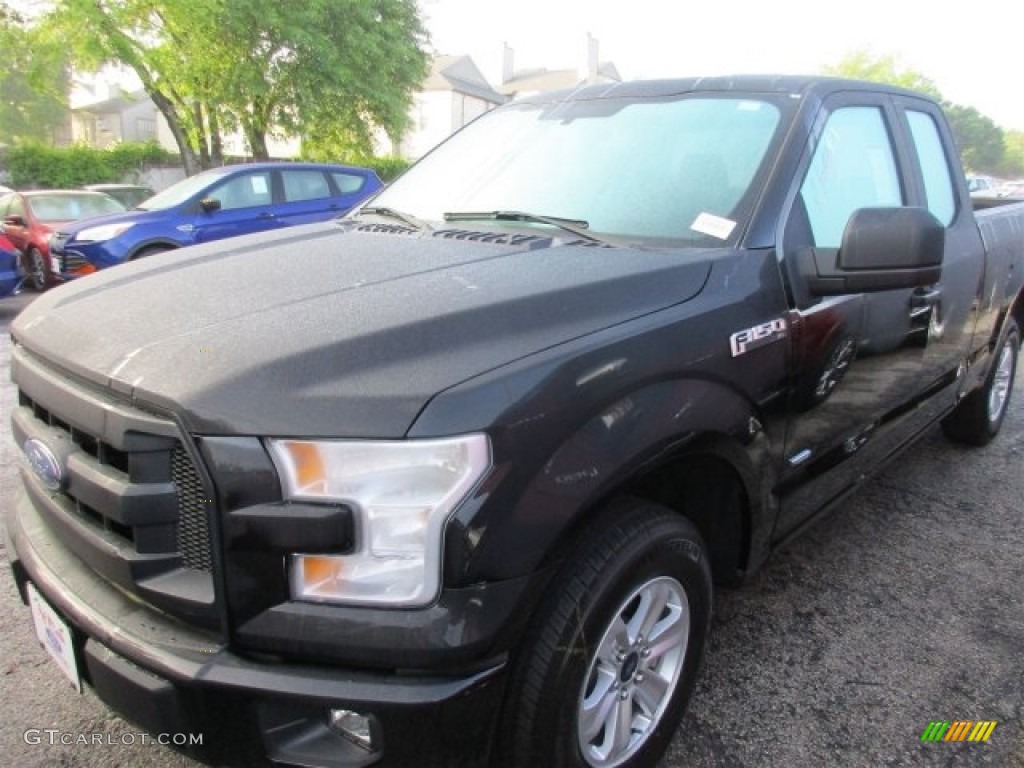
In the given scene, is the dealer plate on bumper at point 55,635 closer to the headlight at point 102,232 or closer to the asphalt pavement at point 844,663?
the asphalt pavement at point 844,663

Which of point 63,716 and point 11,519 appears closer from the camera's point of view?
point 11,519

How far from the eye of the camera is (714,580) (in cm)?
241

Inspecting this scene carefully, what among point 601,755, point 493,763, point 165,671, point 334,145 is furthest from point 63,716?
point 334,145

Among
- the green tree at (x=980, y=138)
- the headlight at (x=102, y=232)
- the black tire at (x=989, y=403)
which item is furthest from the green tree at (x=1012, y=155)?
the headlight at (x=102, y=232)

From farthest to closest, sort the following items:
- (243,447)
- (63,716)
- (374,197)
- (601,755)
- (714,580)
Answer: (374,197) < (714,580) < (63,716) < (601,755) < (243,447)

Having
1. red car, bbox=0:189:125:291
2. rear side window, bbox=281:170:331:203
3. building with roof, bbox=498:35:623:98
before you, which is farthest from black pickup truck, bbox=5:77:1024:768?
building with roof, bbox=498:35:623:98

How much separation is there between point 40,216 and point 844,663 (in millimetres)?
11989

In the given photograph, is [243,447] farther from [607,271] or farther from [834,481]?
[834,481]

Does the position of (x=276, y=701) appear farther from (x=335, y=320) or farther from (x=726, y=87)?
(x=726, y=87)

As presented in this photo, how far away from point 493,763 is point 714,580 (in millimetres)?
1045

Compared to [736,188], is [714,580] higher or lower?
lower

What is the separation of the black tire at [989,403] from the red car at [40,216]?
32.7ft

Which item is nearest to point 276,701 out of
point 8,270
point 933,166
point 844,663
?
point 844,663

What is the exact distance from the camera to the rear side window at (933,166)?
323 cm
